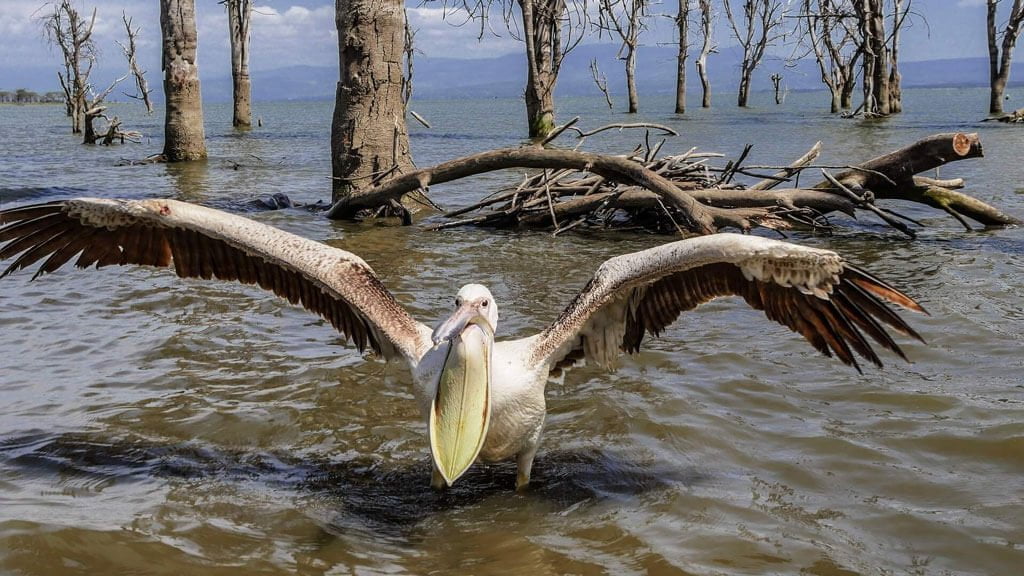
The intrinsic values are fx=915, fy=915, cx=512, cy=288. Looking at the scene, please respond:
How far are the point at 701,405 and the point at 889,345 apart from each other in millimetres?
1448

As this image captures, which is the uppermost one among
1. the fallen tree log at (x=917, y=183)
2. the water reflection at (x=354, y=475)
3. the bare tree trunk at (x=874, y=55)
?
the bare tree trunk at (x=874, y=55)

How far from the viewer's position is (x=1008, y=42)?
26734 mm

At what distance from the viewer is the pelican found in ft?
10.9

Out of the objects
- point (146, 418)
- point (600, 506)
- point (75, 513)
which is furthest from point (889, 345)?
point (146, 418)

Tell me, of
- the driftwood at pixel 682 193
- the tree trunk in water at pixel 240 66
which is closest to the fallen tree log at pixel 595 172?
the driftwood at pixel 682 193

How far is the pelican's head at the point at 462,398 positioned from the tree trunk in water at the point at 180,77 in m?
14.7

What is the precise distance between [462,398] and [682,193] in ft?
18.1

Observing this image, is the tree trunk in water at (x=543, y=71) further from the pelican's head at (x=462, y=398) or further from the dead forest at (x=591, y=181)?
the pelican's head at (x=462, y=398)

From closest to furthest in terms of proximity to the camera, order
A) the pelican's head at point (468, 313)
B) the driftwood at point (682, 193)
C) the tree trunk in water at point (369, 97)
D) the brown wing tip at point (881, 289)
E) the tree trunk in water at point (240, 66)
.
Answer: the pelican's head at point (468, 313) < the brown wing tip at point (881, 289) < the driftwood at point (682, 193) < the tree trunk in water at point (369, 97) < the tree trunk in water at point (240, 66)

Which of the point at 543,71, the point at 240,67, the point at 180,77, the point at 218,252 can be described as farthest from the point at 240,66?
the point at 218,252

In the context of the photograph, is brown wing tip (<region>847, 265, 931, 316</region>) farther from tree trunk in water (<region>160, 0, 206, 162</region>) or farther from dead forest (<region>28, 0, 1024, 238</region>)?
tree trunk in water (<region>160, 0, 206, 162</region>)

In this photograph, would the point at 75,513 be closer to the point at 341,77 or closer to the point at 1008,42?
the point at 341,77

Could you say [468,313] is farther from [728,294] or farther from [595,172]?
[595,172]

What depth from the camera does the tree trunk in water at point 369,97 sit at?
10.1 meters
